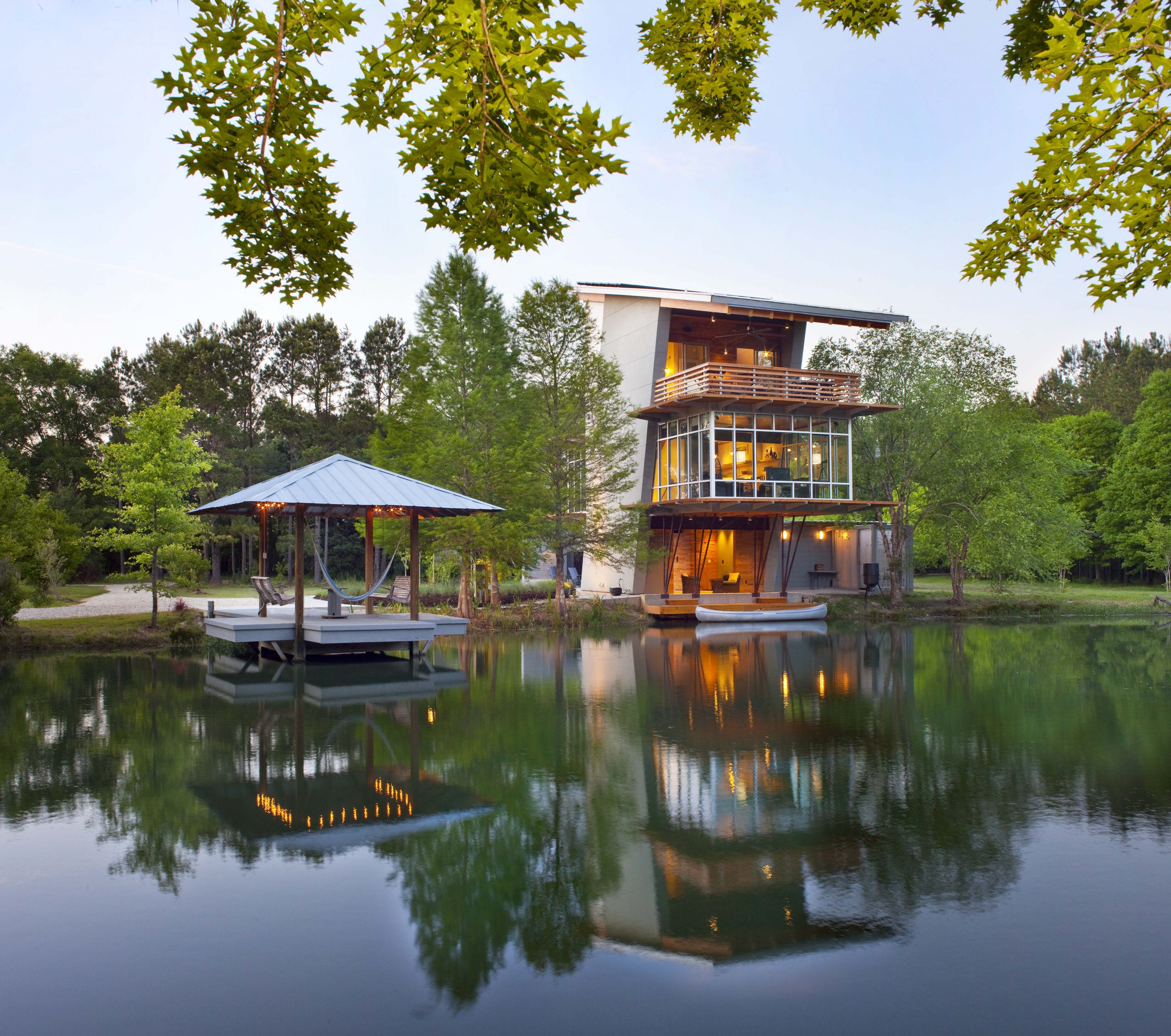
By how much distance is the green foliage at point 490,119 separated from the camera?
11.1 ft

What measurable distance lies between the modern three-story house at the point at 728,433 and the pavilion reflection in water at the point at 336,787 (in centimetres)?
1575

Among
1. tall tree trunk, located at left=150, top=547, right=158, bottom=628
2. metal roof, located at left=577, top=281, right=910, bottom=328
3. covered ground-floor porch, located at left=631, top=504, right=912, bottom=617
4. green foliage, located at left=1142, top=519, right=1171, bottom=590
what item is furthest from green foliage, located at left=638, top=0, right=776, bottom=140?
green foliage, located at left=1142, top=519, right=1171, bottom=590

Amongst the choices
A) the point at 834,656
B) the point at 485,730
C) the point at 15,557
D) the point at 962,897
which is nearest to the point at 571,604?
the point at 834,656

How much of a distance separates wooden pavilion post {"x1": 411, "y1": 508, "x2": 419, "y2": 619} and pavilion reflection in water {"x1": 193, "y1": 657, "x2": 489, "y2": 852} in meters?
3.59

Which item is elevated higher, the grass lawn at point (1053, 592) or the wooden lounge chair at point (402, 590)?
the wooden lounge chair at point (402, 590)

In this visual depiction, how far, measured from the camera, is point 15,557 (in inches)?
685

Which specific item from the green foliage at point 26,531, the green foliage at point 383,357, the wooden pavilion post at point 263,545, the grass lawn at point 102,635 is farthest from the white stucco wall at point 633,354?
the green foliage at point 383,357

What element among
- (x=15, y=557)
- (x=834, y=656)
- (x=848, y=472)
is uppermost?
(x=848, y=472)

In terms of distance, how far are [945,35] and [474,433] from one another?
61.5 feet

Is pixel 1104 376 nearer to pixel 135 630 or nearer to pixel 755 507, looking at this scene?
pixel 755 507

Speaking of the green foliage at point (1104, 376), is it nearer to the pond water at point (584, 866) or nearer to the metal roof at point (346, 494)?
the metal roof at point (346, 494)

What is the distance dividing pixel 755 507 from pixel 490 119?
2395 cm

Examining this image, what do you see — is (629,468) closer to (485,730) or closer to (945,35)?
(485,730)

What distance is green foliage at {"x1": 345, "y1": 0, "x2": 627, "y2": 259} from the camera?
11.1 feet
